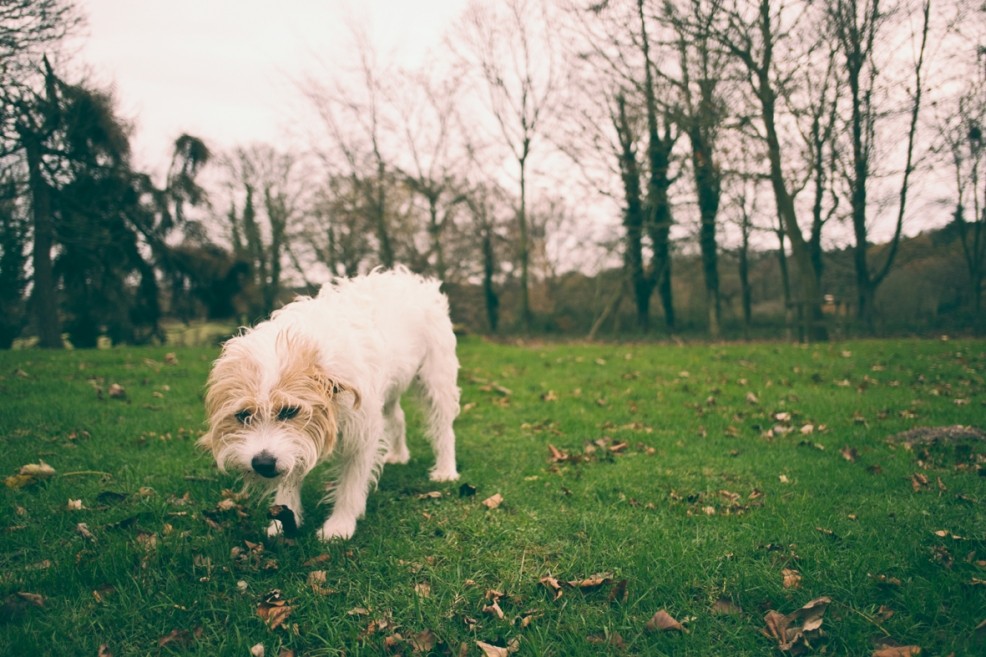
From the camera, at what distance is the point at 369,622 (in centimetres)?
267

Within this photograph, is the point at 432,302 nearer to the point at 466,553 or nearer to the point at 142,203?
the point at 466,553

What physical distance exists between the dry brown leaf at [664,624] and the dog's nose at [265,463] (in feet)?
6.87

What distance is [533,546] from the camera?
11.3ft

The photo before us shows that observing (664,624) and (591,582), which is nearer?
(664,624)

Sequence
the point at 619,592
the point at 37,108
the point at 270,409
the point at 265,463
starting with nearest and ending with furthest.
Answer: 1. the point at 619,592
2. the point at 265,463
3. the point at 270,409
4. the point at 37,108

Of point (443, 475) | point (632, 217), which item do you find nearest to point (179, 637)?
point (443, 475)

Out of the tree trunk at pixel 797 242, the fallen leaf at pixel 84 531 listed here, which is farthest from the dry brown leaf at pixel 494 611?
the tree trunk at pixel 797 242

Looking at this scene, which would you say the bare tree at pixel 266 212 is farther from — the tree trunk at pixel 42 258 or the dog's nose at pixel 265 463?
the dog's nose at pixel 265 463

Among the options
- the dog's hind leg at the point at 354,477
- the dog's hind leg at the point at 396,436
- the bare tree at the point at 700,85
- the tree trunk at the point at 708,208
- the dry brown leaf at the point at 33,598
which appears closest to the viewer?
the dry brown leaf at the point at 33,598

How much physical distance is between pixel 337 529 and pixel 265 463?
834mm

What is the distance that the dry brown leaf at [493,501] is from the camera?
13.6 ft

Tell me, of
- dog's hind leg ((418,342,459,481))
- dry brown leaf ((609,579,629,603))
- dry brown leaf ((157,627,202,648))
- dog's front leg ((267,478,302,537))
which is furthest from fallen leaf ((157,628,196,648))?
dog's hind leg ((418,342,459,481))

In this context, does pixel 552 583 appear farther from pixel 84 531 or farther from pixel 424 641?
pixel 84 531

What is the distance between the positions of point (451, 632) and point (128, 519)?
2377mm
